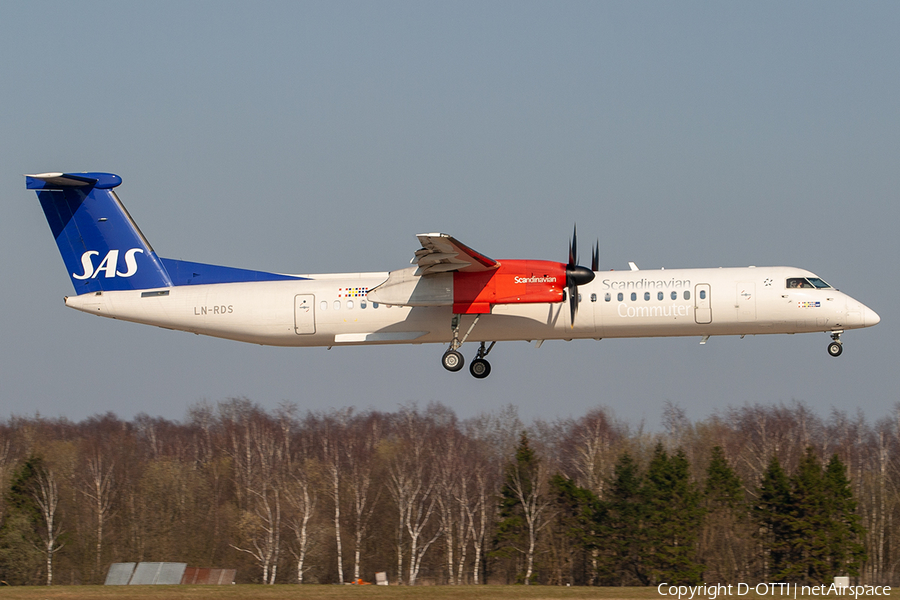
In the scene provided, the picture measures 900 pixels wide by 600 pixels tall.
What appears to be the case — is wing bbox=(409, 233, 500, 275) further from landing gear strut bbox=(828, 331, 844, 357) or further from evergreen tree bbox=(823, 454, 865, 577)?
evergreen tree bbox=(823, 454, 865, 577)

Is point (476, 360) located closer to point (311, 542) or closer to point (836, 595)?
point (836, 595)

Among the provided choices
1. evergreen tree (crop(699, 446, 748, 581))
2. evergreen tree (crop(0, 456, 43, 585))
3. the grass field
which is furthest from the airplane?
evergreen tree (crop(0, 456, 43, 585))

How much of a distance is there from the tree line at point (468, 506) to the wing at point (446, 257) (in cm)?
2331

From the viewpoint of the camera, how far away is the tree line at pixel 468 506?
45.0 m

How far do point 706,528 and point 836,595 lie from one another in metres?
20.8

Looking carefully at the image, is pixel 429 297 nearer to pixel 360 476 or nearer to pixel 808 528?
pixel 808 528

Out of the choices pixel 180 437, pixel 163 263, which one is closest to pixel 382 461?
pixel 180 437

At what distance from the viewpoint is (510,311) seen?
84.0 feet

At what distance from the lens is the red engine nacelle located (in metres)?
24.8

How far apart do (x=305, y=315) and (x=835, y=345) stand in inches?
545

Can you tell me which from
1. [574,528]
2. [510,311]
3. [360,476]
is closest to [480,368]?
[510,311]

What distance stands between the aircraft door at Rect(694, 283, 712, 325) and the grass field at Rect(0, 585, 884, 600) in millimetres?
7038

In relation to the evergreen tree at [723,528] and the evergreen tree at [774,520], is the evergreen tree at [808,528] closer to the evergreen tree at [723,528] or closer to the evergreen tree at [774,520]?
the evergreen tree at [774,520]

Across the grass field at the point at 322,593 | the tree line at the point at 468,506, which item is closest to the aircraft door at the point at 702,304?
the grass field at the point at 322,593
